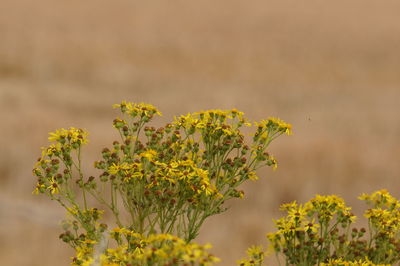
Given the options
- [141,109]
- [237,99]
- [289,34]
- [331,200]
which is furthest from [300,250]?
[289,34]

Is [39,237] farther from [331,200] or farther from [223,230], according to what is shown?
[331,200]

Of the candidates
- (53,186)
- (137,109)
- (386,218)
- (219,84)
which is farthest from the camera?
(219,84)

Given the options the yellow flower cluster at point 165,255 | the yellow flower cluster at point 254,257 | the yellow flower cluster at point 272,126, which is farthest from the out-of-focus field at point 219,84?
the yellow flower cluster at point 165,255

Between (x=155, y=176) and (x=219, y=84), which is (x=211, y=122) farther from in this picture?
(x=219, y=84)

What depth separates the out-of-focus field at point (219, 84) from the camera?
11281 millimetres

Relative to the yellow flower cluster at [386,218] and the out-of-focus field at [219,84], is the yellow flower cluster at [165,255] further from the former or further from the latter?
the out-of-focus field at [219,84]

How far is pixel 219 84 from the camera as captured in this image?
17.8 meters

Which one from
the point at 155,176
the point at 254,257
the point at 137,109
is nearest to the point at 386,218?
the point at 254,257

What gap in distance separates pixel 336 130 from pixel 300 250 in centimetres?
1132

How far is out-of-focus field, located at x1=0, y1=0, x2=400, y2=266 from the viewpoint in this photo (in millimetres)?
11281

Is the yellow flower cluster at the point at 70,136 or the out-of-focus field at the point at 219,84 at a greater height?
the out-of-focus field at the point at 219,84

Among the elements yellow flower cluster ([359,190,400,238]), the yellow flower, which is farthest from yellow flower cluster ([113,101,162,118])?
yellow flower cluster ([359,190,400,238])

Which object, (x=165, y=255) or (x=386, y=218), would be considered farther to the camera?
(x=386, y=218)

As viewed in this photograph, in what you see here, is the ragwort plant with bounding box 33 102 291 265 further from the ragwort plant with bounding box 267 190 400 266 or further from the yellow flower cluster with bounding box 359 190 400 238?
the yellow flower cluster with bounding box 359 190 400 238
